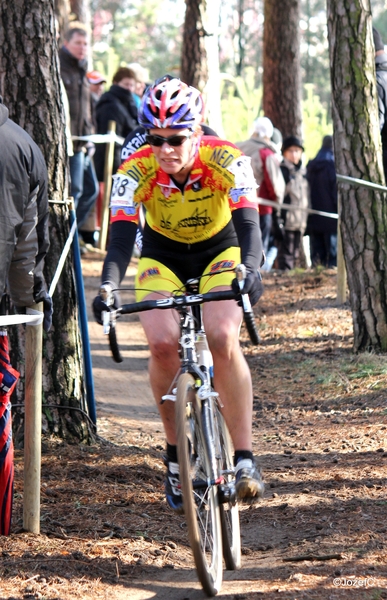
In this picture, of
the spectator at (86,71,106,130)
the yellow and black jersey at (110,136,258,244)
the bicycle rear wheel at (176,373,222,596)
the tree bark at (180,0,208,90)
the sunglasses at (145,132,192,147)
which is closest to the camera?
the bicycle rear wheel at (176,373,222,596)

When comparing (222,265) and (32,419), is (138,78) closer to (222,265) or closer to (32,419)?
(222,265)

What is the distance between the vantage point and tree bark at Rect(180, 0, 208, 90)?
15.1m

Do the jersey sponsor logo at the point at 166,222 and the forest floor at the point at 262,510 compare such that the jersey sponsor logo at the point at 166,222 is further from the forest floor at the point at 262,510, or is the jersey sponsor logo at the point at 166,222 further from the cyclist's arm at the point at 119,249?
the forest floor at the point at 262,510

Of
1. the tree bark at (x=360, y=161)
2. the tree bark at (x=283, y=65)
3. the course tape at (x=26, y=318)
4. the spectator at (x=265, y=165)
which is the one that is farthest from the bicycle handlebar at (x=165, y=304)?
the tree bark at (x=283, y=65)

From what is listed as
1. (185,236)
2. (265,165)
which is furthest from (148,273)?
(265,165)

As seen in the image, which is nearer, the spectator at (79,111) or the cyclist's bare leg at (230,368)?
the cyclist's bare leg at (230,368)

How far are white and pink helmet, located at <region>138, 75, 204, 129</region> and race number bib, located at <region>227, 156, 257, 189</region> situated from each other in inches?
11.1

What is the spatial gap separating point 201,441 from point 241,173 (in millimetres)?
1352

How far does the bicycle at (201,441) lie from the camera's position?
12.6 ft

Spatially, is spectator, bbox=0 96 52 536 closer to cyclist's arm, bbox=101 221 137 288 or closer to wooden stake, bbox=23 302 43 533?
wooden stake, bbox=23 302 43 533

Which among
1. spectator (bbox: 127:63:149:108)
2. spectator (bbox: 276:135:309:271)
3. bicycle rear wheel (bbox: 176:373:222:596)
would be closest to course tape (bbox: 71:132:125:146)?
spectator (bbox: 127:63:149:108)

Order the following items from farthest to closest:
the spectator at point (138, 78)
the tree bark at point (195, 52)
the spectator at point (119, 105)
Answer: the tree bark at point (195, 52) → the spectator at point (138, 78) → the spectator at point (119, 105)

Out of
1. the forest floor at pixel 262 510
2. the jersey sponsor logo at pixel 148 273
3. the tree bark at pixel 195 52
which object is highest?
the tree bark at pixel 195 52

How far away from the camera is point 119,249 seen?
4480mm
